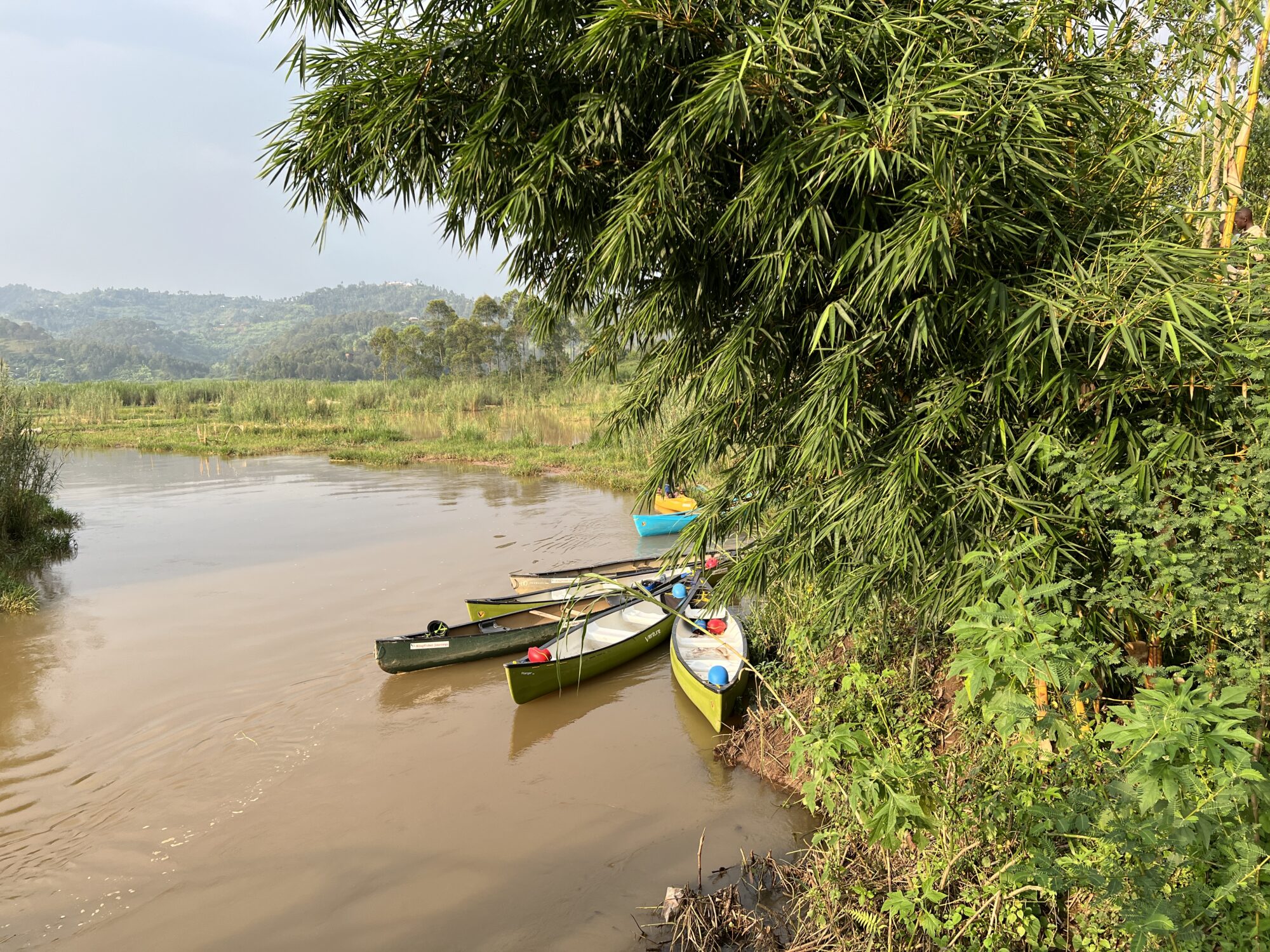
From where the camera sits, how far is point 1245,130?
3242mm

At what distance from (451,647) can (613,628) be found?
5.28 ft

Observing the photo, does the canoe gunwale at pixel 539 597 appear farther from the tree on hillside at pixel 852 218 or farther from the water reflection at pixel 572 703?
the tree on hillside at pixel 852 218

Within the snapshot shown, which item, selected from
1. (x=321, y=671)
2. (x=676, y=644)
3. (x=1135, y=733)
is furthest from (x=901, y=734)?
(x=321, y=671)

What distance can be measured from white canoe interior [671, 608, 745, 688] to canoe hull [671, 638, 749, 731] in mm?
62

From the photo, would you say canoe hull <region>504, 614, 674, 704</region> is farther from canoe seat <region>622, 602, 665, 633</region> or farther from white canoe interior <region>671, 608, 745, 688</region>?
white canoe interior <region>671, 608, 745, 688</region>

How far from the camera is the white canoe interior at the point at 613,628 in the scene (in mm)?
7020

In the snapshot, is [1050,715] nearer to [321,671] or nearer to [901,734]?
[901,734]

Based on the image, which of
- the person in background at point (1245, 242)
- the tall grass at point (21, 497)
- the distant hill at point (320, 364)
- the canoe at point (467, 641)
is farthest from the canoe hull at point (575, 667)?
the distant hill at point (320, 364)

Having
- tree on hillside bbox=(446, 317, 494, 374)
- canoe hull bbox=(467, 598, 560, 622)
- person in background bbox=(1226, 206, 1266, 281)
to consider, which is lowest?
canoe hull bbox=(467, 598, 560, 622)

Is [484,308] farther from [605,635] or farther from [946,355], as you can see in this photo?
[946,355]

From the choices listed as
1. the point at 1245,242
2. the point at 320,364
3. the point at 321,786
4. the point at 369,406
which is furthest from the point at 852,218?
the point at 320,364

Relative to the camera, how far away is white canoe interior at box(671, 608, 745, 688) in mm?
6164

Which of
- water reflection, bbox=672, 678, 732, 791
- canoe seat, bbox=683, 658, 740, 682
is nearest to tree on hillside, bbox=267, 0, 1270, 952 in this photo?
water reflection, bbox=672, 678, 732, 791

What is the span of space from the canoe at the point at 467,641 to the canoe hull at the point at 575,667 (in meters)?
0.43
